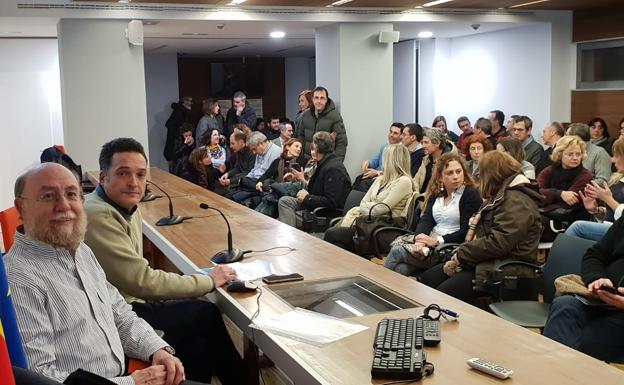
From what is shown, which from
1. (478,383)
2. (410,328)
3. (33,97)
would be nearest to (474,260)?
(410,328)

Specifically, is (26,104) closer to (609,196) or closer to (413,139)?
(413,139)

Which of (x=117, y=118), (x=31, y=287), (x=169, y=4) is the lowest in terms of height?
(x=31, y=287)

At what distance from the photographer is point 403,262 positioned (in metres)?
4.54

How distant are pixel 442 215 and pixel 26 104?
6999 mm

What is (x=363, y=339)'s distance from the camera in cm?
224

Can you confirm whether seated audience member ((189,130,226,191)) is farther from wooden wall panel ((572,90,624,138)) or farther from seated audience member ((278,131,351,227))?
wooden wall panel ((572,90,624,138))

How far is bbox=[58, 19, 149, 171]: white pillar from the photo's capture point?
729 cm

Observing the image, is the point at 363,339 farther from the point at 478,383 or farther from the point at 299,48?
the point at 299,48

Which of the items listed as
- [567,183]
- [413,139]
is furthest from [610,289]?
[413,139]

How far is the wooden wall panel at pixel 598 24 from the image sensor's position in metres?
8.59

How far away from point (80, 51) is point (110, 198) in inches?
186

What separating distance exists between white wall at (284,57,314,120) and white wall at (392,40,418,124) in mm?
3795

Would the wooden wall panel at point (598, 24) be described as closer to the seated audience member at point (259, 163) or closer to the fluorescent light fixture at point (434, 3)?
the fluorescent light fixture at point (434, 3)

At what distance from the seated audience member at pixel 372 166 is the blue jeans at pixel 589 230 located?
2586 mm
